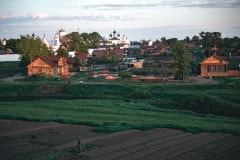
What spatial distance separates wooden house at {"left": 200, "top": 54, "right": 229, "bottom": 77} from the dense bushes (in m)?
14.3

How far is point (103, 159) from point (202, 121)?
35.0 ft

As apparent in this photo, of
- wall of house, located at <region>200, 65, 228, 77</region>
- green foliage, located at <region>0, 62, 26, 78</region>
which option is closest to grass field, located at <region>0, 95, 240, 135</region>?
wall of house, located at <region>200, 65, 228, 77</region>

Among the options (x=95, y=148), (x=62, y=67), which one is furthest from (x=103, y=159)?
(x=62, y=67)

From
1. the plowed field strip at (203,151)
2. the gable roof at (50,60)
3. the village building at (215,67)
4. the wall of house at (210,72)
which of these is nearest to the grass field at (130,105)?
the plowed field strip at (203,151)

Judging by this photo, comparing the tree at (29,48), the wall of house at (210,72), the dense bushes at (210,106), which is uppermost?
the tree at (29,48)

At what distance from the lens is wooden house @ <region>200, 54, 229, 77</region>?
4044 centimetres

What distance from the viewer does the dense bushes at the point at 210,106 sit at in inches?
1012

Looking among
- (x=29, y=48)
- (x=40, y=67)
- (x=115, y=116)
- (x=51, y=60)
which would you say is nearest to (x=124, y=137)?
(x=115, y=116)

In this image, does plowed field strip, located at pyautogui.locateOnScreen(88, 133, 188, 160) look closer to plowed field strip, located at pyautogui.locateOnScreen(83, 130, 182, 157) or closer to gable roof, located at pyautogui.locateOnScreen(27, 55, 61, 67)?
plowed field strip, located at pyautogui.locateOnScreen(83, 130, 182, 157)

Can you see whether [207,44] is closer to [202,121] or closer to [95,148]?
[202,121]

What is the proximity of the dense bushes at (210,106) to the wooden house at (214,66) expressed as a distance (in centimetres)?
1432

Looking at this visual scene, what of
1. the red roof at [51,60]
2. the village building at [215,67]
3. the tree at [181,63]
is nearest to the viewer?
the tree at [181,63]

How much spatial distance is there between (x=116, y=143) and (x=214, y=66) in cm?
2804

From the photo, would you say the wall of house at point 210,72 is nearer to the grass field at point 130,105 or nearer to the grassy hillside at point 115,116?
the grass field at point 130,105
